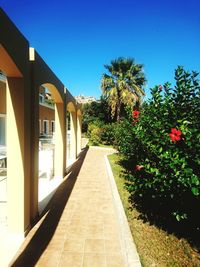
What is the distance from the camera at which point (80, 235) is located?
185 inches

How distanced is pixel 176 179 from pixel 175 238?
1917 millimetres

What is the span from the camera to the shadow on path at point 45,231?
381 cm

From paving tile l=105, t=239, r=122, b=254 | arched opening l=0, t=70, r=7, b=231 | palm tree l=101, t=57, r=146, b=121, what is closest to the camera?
paving tile l=105, t=239, r=122, b=254

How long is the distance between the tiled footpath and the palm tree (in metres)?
14.9

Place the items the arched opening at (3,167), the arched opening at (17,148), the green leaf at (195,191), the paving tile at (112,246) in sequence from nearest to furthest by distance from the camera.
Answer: the green leaf at (195,191)
the paving tile at (112,246)
the arched opening at (17,148)
the arched opening at (3,167)

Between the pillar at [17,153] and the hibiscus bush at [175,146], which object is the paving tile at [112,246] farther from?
the pillar at [17,153]

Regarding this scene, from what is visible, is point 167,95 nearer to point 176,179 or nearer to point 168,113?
point 168,113

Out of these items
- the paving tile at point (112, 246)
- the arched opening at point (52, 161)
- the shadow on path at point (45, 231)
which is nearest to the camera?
the shadow on path at point (45, 231)

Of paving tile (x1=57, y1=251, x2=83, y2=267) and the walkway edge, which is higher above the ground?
the walkway edge

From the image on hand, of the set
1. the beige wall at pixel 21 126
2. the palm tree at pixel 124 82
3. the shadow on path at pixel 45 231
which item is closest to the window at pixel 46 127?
the palm tree at pixel 124 82

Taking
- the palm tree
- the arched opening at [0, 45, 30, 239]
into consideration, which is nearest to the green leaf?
the arched opening at [0, 45, 30, 239]

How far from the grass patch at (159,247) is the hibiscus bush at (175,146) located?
0.73 m

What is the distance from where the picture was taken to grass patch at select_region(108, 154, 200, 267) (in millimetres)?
3844

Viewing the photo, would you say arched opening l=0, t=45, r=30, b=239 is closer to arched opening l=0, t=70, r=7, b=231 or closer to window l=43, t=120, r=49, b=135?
arched opening l=0, t=70, r=7, b=231
